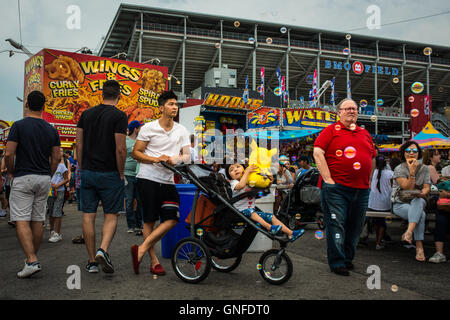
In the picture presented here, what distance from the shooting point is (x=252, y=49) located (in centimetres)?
4628

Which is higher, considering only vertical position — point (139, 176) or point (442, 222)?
point (139, 176)

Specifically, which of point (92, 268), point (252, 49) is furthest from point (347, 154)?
point (252, 49)

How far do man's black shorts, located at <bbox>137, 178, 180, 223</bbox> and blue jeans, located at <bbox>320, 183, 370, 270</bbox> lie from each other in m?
1.65

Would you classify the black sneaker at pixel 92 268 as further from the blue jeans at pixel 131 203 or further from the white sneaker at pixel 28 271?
the blue jeans at pixel 131 203

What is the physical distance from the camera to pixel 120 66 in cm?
2281

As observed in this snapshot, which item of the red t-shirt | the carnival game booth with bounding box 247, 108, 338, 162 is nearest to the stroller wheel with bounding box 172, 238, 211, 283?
the red t-shirt

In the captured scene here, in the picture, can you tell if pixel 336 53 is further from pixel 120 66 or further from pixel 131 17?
pixel 120 66

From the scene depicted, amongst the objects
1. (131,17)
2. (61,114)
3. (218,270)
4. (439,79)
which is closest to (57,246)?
(218,270)

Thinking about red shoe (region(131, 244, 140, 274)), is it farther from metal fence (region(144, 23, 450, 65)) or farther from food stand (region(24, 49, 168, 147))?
metal fence (region(144, 23, 450, 65))

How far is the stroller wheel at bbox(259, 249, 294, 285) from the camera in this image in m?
3.59

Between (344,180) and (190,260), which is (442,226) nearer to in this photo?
(344,180)

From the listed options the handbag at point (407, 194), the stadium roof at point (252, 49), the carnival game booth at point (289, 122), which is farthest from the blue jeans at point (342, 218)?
the stadium roof at point (252, 49)

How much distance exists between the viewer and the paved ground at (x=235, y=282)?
10.9 feet

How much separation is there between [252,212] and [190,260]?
0.74 m
